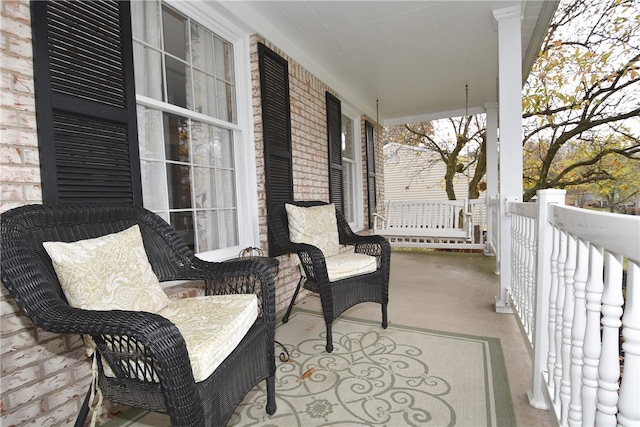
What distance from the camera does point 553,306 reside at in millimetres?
1262

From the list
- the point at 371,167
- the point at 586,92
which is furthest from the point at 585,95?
the point at 371,167

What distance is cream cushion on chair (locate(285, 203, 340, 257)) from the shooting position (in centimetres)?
262

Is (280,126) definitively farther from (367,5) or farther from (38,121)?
(38,121)

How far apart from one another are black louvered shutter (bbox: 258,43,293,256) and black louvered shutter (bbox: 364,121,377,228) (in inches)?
103

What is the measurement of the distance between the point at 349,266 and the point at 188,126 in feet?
5.10

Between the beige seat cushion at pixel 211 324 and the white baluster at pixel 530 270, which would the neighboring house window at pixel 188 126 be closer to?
the beige seat cushion at pixel 211 324

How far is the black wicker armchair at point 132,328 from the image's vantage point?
96 centimetres

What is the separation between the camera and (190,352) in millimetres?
1058

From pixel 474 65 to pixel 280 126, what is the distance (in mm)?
2698

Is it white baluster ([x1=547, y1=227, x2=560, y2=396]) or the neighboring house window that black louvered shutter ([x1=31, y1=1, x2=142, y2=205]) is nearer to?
the neighboring house window

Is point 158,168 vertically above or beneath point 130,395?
above

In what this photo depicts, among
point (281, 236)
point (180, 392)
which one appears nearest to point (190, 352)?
point (180, 392)

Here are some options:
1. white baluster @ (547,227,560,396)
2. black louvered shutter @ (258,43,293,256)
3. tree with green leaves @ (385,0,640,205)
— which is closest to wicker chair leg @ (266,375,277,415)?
white baluster @ (547,227,560,396)

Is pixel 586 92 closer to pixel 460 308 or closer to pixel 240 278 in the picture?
pixel 460 308
